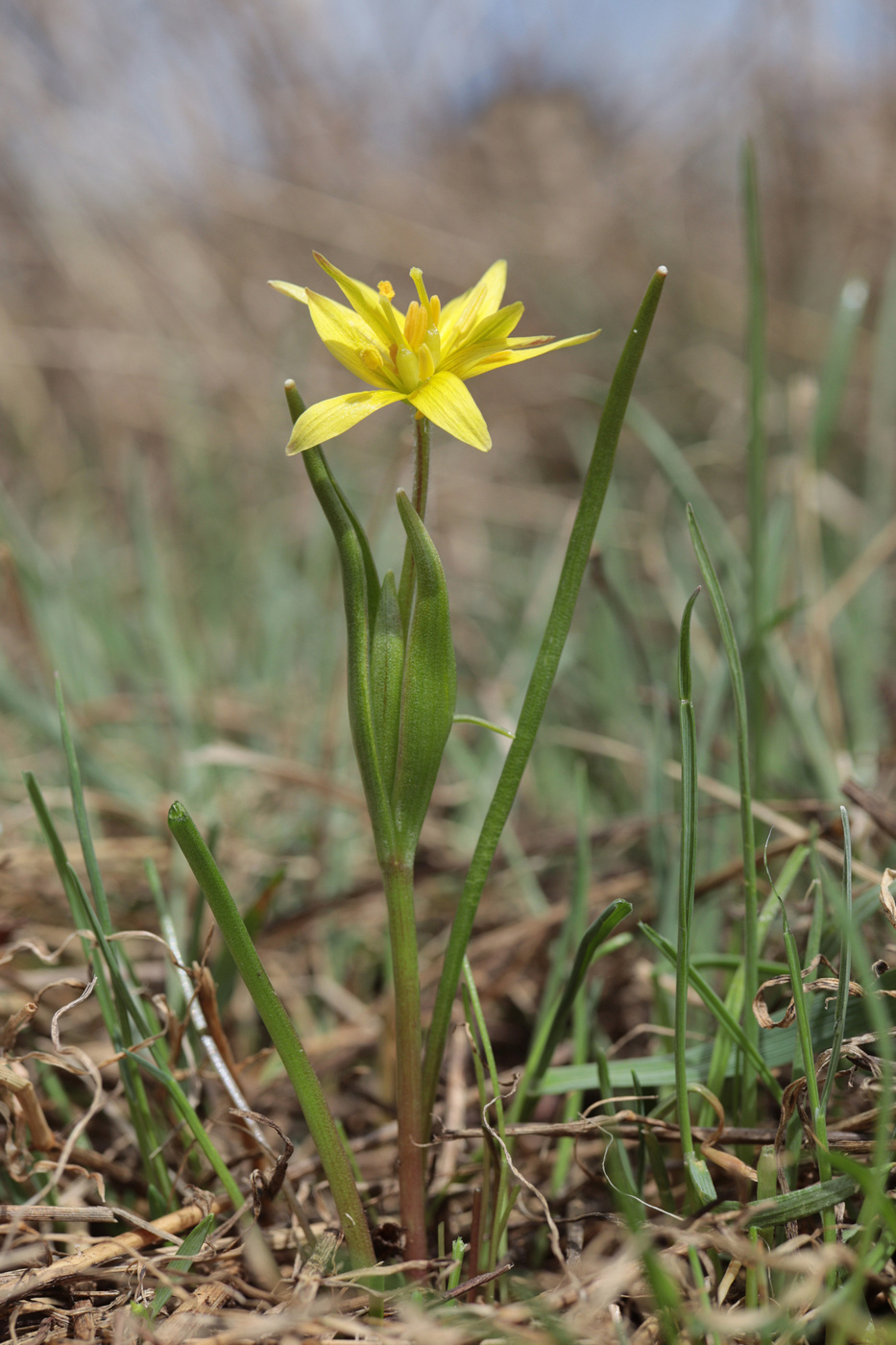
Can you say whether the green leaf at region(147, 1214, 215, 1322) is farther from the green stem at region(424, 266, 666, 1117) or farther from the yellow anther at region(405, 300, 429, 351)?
the yellow anther at region(405, 300, 429, 351)

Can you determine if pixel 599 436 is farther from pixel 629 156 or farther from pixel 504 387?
pixel 629 156

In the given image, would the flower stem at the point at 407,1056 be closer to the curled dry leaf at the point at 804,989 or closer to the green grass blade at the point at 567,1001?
the green grass blade at the point at 567,1001

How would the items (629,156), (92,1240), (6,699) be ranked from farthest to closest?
1. (629,156)
2. (6,699)
3. (92,1240)

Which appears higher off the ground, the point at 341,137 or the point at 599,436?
the point at 341,137

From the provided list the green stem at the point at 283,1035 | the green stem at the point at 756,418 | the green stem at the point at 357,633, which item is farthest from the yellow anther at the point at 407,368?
the green stem at the point at 756,418

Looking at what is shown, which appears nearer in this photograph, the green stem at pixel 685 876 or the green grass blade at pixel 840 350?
the green stem at pixel 685 876


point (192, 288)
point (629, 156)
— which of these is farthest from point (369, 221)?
point (629, 156)
